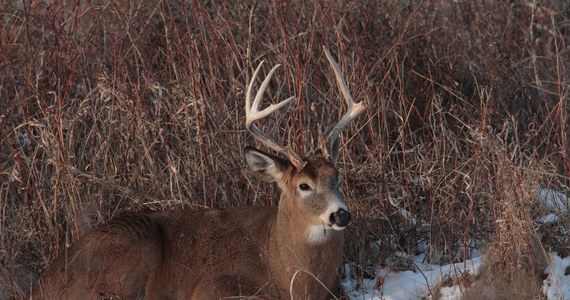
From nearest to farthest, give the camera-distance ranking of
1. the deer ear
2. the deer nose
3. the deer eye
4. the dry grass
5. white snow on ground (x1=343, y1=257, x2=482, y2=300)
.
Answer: the deer nose, the deer eye, the deer ear, white snow on ground (x1=343, y1=257, x2=482, y2=300), the dry grass

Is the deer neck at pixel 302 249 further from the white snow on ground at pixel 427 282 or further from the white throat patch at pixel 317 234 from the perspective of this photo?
the white snow on ground at pixel 427 282

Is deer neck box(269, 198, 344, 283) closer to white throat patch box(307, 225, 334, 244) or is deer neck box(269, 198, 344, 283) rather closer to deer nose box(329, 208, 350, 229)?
white throat patch box(307, 225, 334, 244)

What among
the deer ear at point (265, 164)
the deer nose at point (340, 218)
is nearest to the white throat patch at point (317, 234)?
the deer nose at point (340, 218)

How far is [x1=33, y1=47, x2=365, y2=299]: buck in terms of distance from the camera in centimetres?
498

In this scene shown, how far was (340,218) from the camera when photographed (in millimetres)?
4730

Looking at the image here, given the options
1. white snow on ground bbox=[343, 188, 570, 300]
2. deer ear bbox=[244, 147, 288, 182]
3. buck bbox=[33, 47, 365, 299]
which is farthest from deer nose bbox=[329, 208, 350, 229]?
white snow on ground bbox=[343, 188, 570, 300]

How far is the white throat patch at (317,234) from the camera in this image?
16.2 feet

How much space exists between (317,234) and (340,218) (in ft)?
0.88

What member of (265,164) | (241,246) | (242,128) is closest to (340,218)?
(265,164)

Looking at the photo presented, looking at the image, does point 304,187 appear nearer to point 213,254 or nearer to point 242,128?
point 213,254

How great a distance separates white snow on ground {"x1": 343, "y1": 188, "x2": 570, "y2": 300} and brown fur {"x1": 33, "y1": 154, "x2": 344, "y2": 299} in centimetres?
36

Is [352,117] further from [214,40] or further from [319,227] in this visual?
[214,40]

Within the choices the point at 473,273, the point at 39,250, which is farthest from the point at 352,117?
the point at 39,250

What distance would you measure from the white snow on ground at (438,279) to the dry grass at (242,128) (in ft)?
0.35
